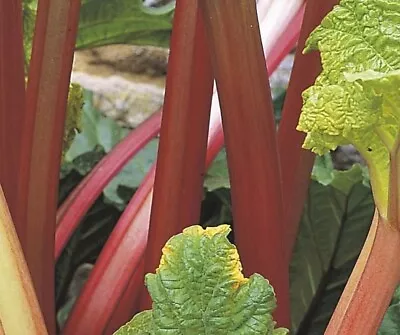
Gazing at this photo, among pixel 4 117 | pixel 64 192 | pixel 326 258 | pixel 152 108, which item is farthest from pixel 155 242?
pixel 152 108

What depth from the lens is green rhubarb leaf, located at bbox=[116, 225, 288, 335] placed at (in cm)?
41

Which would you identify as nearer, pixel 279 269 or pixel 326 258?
pixel 279 269

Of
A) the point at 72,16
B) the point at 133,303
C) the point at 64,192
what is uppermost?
the point at 72,16

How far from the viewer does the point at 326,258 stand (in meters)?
0.95

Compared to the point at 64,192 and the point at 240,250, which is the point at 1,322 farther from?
the point at 64,192

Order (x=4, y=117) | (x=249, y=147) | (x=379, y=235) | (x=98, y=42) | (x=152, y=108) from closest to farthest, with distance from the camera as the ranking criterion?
(x=379, y=235), (x=249, y=147), (x=4, y=117), (x=98, y=42), (x=152, y=108)

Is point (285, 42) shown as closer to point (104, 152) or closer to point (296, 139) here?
point (296, 139)

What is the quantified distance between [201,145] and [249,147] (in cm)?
9

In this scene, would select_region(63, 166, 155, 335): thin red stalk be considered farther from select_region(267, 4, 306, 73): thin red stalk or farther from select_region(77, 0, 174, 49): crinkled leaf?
select_region(77, 0, 174, 49): crinkled leaf

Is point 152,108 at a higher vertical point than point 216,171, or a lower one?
higher

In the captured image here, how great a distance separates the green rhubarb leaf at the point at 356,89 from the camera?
41 cm

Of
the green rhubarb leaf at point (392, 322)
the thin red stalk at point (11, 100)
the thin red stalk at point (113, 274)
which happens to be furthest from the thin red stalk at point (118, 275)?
the green rhubarb leaf at point (392, 322)

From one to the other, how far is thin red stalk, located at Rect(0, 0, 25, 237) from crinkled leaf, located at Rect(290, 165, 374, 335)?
0.37 m

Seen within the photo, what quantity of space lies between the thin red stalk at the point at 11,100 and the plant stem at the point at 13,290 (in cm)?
25
